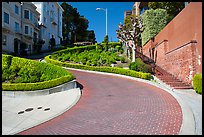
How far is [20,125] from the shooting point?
815 cm

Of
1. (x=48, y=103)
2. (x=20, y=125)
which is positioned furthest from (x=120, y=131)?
(x=48, y=103)

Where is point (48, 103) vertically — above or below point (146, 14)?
below

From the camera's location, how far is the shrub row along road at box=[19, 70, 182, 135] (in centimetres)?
714

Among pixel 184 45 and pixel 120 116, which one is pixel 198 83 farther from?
pixel 120 116

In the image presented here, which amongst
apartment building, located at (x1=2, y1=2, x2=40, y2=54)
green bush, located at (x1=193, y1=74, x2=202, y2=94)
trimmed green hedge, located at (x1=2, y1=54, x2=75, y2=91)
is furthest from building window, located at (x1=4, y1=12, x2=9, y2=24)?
green bush, located at (x1=193, y1=74, x2=202, y2=94)

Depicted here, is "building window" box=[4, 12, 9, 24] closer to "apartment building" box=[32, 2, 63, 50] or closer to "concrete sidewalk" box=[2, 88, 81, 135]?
"apartment building" box=[32, 2, 63, 50]

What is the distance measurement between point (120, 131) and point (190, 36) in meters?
11.1

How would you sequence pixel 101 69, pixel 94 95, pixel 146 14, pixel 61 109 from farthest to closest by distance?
pixel 146 14
pixel 101 69
pixel 94 95
pixel 61 109

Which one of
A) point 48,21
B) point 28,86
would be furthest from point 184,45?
point 48,21

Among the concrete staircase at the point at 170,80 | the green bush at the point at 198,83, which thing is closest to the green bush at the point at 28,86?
the concrete staircase at the point at 170,80

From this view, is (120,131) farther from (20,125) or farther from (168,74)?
(168,74)

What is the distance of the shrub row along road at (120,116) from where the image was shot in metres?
7.14

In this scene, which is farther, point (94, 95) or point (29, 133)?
point (94, 95)

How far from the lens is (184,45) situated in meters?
15.7
